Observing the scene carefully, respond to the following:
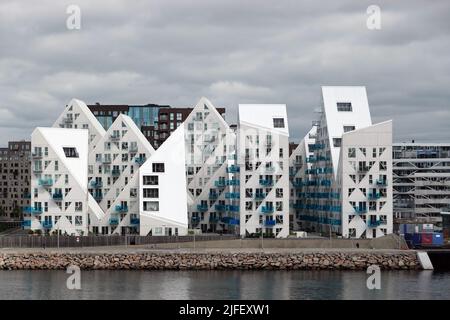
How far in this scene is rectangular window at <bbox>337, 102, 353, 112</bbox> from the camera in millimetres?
110000

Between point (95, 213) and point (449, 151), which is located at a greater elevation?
point (449, 151)

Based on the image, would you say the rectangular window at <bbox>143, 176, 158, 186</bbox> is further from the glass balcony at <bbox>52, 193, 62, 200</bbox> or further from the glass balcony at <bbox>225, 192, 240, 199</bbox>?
the glass balcony at <bbox>225, 192, 240, 199</bbox>

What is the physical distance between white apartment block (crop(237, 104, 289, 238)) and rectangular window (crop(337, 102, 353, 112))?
38.1 feet

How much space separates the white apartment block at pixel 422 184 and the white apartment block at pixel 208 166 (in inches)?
1733

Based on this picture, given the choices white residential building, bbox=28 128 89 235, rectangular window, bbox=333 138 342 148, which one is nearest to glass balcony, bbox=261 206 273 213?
rectangular window, bbox=333 138 342 148

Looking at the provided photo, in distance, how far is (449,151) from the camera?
508 feet

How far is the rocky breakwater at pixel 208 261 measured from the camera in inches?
3246

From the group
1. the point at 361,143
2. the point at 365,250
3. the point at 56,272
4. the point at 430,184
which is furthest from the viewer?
the point at 430,184

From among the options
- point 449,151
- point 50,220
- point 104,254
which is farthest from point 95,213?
point 449,151

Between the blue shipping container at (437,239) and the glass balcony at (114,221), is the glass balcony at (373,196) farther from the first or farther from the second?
the glass balcony at (114,221)

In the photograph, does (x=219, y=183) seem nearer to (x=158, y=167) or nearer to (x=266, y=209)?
(x=266, y=209)

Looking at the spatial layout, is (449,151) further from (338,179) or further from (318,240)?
(318,240)

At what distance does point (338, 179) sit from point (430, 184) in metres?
53.2

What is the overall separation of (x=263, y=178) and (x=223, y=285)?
114 ft
